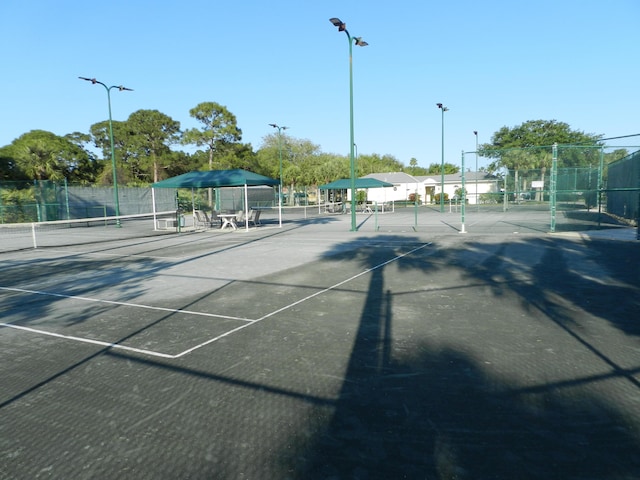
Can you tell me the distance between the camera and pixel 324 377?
427cm

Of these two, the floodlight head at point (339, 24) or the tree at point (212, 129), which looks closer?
the floodlight head at point (339, 24)

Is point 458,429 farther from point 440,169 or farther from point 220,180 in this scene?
point 440,169

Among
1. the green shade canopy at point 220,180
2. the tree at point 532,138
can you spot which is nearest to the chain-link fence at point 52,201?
the green shade canopy at point 220,180

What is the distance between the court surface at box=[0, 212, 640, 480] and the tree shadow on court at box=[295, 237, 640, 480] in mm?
16

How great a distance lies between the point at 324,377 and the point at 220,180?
1886 centimetres

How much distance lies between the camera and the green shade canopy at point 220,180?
21473mm

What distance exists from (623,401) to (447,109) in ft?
119

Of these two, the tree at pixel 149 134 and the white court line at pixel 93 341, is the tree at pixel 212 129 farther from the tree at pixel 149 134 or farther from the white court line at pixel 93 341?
the white court line at pixel 93 341

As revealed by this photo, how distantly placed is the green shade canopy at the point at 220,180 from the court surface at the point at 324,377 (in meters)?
12.7

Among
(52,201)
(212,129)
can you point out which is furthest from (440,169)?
(52,201)

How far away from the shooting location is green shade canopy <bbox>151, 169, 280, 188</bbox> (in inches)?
845

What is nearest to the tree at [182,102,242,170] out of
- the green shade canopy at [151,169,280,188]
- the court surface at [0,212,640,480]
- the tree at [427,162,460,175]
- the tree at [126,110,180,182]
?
the tree at [126,110,180,182]

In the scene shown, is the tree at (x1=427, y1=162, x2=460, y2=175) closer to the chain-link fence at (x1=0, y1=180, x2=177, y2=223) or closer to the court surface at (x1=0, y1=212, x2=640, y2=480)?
the chain-link fence at (x1=0, y1=180, x2=177, y2=223)

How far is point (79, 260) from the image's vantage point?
41.7ft
